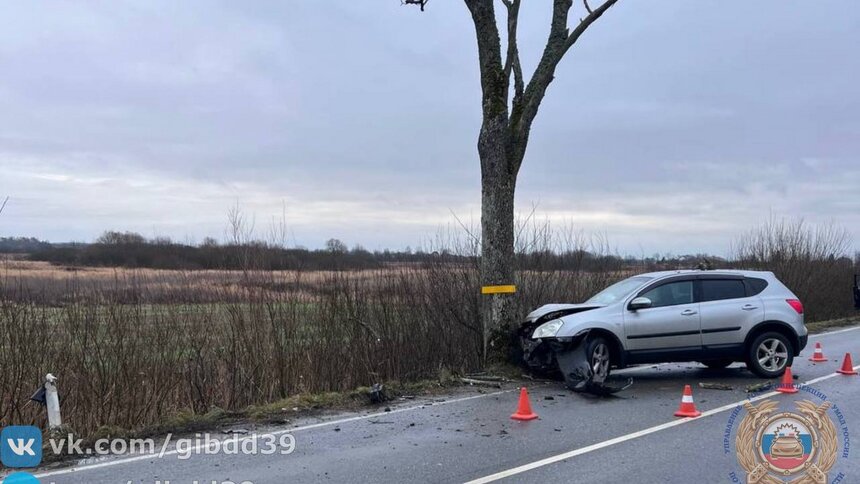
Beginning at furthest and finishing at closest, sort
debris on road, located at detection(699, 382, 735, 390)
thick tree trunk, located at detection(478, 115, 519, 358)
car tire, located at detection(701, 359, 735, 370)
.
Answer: car tire, located at detection(701, 359, 735, 370)
thick tree trunk, located at detection(478, 115, 519, 358)
debris on road, located at detection(699, 382, 735, 390)

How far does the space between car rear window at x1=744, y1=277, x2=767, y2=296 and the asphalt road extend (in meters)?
2.05

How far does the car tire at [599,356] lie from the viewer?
10.9 metres

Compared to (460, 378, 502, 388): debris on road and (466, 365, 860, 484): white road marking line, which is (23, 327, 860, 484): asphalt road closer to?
(466, 365, 860, 484): white road marking line

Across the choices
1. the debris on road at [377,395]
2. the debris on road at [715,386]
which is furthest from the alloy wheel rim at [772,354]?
the debris on road at [377,395]

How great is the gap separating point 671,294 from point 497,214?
3187 mm

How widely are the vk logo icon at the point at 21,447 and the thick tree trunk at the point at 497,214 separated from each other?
716cm

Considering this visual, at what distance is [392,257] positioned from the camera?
16.1 metres

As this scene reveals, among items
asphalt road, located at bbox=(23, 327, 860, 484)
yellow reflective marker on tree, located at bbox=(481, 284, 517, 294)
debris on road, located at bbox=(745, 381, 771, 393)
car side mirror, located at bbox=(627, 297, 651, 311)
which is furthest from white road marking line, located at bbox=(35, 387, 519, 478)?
debris on road, located at bbox=(745, 381, 771, 393)

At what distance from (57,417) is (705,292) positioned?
9.72 m

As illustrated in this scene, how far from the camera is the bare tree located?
12.3 m

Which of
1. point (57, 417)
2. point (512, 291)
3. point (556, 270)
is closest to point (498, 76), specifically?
point (512, 291)

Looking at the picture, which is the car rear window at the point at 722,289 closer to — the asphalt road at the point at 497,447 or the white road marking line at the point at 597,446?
the asphalt road at the point at 497,447

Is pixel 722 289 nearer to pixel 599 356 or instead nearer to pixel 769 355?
pixel 769 355

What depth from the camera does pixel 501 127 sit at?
12250 millimetres
